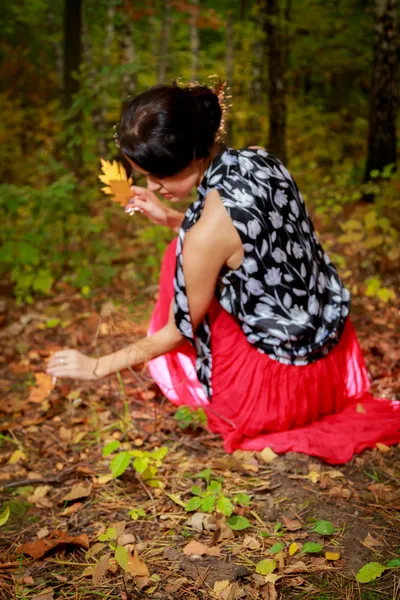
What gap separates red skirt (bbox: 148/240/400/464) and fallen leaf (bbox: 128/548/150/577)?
28.6 inches

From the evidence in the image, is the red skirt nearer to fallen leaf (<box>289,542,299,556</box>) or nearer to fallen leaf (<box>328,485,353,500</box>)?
A: fallen leaf (<box>328,485,353,500</box>)

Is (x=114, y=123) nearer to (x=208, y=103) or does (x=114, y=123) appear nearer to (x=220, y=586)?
(x=208, y=103)

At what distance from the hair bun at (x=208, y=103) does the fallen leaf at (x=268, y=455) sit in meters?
1.30

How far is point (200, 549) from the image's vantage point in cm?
160

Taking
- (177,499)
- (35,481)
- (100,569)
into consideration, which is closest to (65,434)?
(35,481)

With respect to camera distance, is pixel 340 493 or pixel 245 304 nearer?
pixel 340 493

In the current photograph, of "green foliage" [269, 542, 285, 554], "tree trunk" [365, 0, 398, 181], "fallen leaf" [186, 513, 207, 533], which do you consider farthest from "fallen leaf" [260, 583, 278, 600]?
"tree trunk" [365, 0, 398, 181]

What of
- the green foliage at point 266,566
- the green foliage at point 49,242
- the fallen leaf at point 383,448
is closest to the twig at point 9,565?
the green foliage at point 266,566

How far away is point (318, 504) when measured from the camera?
5.88ft

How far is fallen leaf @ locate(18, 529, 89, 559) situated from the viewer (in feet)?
5.30

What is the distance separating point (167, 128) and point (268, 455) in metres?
1.33

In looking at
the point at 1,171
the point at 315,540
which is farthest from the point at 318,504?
the point at 1,171

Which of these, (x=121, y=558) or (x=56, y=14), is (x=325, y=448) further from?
(x=56, y=14)

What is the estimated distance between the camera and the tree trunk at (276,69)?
6676 millimetres
